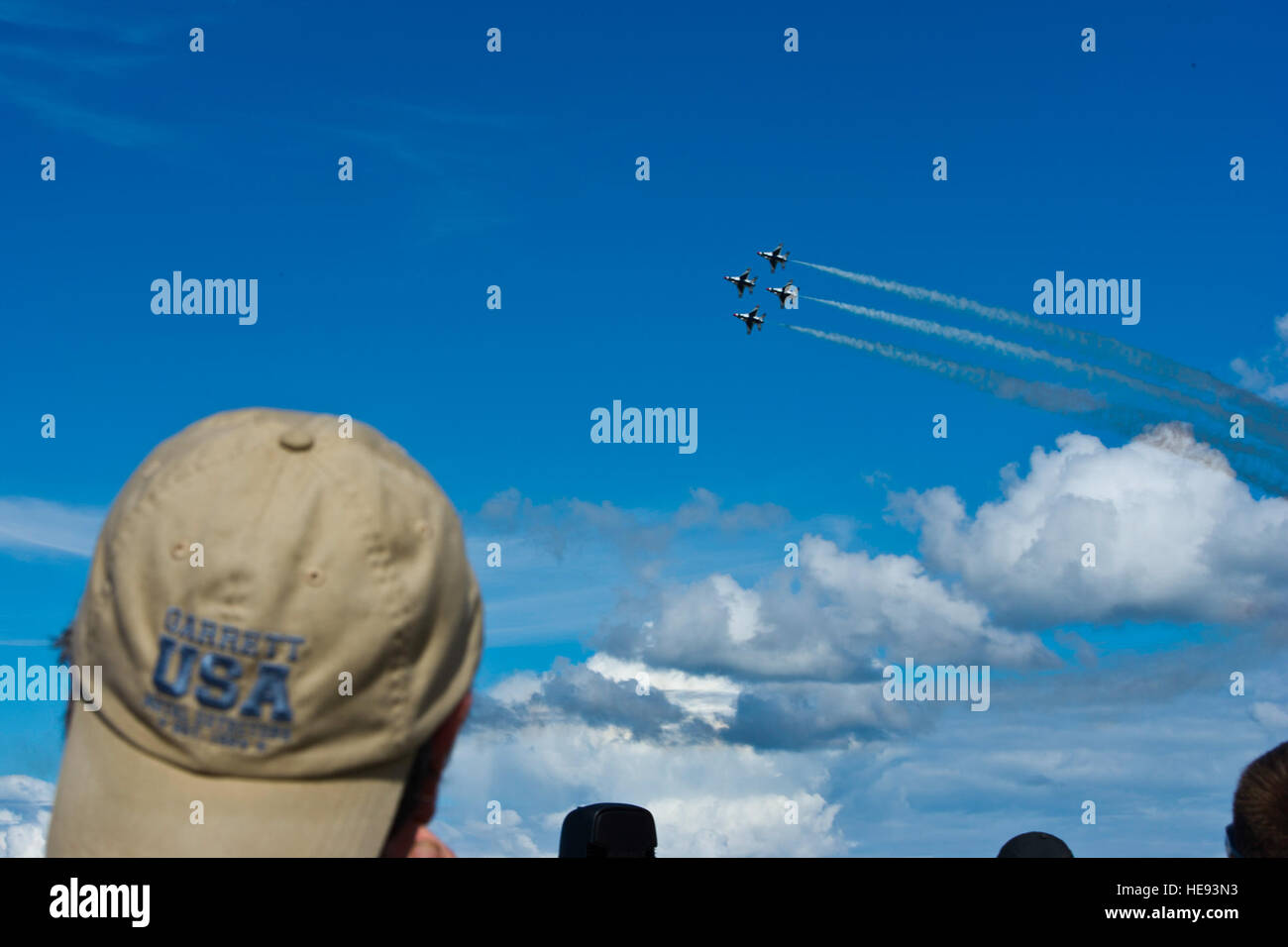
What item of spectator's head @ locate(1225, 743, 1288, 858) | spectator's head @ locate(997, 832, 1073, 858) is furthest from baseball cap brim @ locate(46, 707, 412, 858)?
spectator's head @ locate(997, 832, 1073, 858)

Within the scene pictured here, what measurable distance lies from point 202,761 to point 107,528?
0.96 metres

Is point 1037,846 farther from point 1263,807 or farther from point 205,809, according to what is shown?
point 205,809

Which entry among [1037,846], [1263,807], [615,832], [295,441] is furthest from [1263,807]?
[295,441]

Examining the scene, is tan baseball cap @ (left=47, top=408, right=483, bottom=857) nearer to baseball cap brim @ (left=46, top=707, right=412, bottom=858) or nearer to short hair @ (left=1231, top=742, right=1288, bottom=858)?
baseball cap brim @ (left=46, top=707, right=412, bottom=858)

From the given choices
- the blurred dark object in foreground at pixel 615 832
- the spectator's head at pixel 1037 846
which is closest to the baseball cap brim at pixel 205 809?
the blurred dark object in foreground at pixel 615 832

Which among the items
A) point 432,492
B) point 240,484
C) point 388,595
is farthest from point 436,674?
point 240,484

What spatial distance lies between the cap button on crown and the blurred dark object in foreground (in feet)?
20.9

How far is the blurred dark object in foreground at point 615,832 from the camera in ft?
32.9

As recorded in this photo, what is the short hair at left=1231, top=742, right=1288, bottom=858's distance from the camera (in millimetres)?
8172

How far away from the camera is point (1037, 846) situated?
11312mm

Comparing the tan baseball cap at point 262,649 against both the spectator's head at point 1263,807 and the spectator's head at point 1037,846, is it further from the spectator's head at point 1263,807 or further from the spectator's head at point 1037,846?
the spectator's head at point 1037,846

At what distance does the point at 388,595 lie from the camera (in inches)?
167

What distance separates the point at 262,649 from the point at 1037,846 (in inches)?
362
